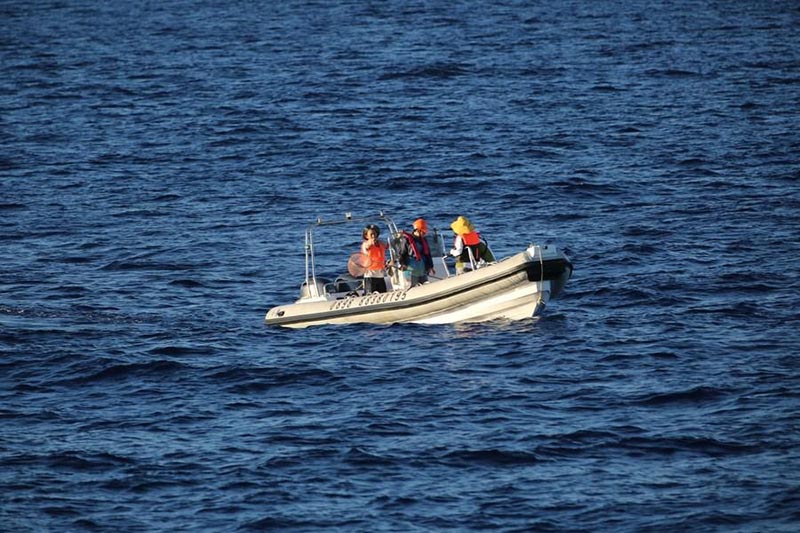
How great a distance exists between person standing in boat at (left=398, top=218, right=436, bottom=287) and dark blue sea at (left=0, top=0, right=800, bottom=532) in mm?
1023

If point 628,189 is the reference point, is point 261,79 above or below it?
above

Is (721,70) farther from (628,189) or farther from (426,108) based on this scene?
(628,189)

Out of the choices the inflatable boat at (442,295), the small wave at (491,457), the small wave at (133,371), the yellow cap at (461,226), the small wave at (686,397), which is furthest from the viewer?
the yellow cap at (461,226)

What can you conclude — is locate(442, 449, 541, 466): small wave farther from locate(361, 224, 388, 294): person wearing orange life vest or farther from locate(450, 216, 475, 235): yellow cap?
locate(361, 224, 388, 294): person wearing orange life vest

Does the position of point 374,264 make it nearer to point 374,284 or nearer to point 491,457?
point 374,284

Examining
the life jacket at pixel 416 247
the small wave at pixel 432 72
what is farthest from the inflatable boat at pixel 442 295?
the small wave at pixel 432 72

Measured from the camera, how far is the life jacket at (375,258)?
→ 26734mm

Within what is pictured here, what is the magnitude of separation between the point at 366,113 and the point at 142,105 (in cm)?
929

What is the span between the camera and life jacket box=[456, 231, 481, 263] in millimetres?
26359

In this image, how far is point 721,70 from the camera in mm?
56844

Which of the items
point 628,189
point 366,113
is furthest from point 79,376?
point 366,113

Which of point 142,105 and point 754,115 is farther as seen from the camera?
point 142,105

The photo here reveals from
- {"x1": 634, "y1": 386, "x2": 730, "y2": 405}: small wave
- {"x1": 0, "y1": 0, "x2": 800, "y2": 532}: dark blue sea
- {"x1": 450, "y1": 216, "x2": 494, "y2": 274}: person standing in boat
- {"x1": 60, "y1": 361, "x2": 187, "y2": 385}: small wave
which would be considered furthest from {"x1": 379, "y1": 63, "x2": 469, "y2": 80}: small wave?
{"x1": 634, "y1": 386, "x2": 730, "y2": 405}: small wave

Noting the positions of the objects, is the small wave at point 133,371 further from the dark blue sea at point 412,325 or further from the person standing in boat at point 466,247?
the person standing in boat at point 466,247
